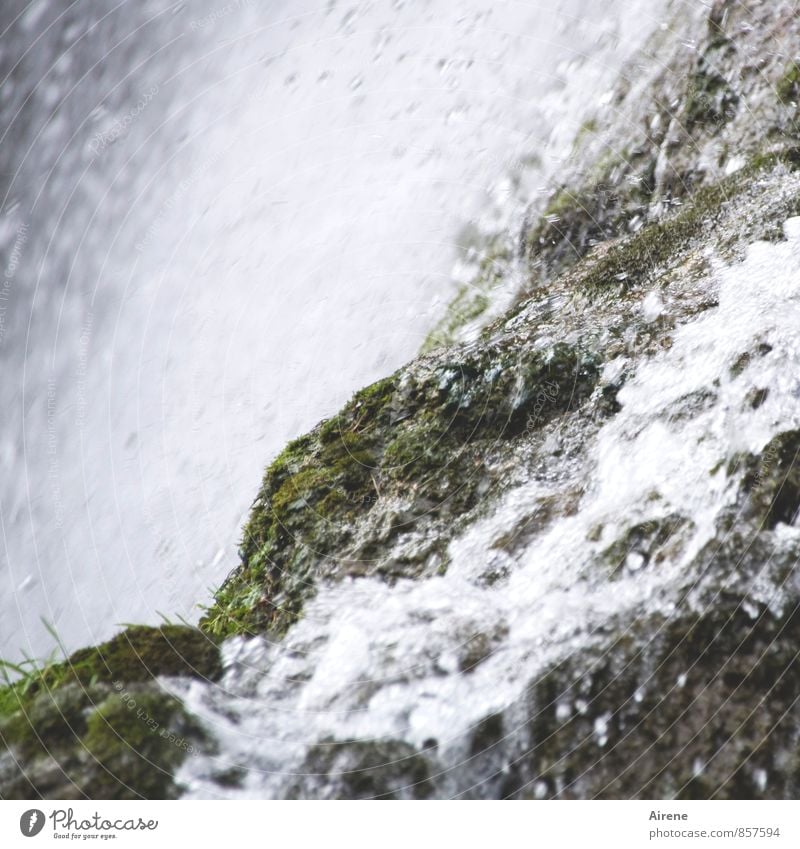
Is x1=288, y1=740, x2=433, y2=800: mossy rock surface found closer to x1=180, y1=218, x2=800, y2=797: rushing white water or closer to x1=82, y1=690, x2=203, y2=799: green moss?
x1=180, y1=218, x2=800, y2=797: rushing white water

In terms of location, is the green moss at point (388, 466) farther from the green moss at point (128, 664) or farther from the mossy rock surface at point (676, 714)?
the mossy rock surface at point (676, 714)

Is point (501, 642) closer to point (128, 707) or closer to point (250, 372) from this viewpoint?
point (128, 707)

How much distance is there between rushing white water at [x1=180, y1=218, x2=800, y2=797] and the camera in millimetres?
1946

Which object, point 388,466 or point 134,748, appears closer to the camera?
point 134,748

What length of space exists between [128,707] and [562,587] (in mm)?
1351

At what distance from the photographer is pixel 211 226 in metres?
4.26

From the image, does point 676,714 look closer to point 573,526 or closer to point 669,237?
point 573,526

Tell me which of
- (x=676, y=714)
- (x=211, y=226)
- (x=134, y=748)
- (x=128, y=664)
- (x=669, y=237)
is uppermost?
(x=211, y=226)

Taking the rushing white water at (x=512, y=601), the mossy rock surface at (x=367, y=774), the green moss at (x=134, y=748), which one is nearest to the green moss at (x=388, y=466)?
the rushing white water at (x=512, y=601)

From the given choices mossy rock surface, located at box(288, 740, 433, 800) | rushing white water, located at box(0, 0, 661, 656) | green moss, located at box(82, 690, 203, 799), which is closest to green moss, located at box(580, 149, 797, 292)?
rushing white water, located at box(0, 0, 661, 656)
